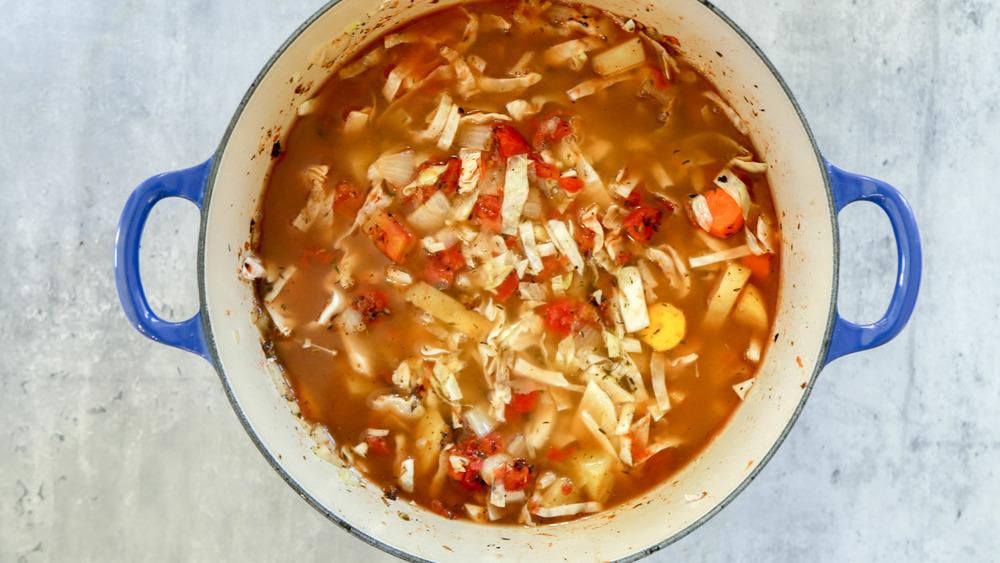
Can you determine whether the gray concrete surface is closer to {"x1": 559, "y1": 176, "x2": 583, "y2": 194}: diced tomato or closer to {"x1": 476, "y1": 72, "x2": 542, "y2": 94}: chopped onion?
{"x1": 476, "y1": 72, "x2": 542, "y2": 94}: chopped onion

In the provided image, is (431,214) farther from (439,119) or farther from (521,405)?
(521,405)

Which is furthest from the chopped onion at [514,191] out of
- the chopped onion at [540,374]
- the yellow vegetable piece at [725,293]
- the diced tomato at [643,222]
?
the yellow vegetable piece at [725,293]

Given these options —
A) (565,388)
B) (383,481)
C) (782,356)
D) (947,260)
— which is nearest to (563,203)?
(565,388)

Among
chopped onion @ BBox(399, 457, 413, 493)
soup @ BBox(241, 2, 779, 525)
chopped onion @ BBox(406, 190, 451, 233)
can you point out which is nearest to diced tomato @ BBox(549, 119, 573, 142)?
soup @ BBox(241, 2, 779, 525)

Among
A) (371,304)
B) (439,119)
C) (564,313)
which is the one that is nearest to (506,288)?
(564,313)

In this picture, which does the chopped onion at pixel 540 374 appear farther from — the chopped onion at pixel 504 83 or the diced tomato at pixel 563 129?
the chopped onion at pixel 504 83

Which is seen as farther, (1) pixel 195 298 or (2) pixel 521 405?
(1) pixel 195 298
